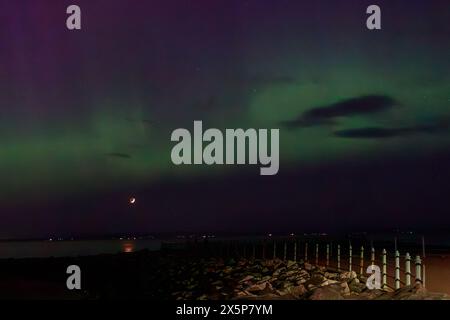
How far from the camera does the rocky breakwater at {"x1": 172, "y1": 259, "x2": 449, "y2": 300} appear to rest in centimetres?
1521

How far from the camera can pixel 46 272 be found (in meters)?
46.7

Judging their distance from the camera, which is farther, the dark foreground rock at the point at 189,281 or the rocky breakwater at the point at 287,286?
the dark foreground rock at the point at 189,281

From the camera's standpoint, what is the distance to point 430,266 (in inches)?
1012

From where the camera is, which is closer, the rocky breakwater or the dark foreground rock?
the rocky breakwater

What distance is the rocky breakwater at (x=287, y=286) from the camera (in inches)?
599

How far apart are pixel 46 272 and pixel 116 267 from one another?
7825 mm

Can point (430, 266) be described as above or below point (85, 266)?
above

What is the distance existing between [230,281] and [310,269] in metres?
3.15

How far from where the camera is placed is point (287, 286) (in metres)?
18.8
